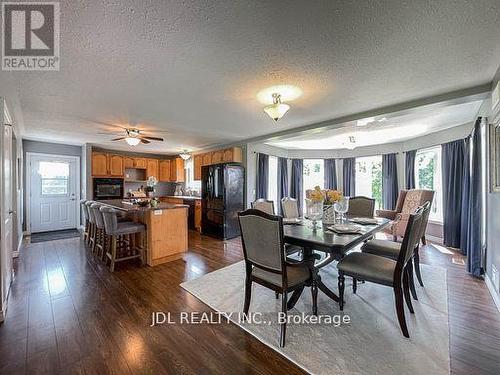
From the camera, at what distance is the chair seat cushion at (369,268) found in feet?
6.41

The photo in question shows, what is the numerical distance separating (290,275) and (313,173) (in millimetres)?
5737

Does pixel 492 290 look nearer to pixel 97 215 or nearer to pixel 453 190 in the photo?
pixel 453 190

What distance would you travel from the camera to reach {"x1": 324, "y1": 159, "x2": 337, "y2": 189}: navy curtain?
6.86 metres

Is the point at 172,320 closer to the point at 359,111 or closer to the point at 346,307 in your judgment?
the point at 346,307

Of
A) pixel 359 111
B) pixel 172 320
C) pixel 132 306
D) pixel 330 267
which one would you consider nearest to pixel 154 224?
pixel 132 306

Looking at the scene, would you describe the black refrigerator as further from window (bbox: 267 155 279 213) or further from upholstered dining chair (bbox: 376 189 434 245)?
upholstered dining chair (bbox: 376 189 434 245)

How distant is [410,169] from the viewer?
536 cm

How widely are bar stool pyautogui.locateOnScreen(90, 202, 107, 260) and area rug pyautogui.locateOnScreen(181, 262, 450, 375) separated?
1841 millimetres

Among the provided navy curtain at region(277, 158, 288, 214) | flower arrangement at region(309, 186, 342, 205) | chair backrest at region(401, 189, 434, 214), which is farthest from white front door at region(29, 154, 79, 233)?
chair backrest at region(401, 189, 434, 214)

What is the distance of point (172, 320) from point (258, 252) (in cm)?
105

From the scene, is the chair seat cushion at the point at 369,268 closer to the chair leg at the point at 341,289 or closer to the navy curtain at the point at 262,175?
the chair leg at the point at 341,289

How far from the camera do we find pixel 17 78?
86.7 inches

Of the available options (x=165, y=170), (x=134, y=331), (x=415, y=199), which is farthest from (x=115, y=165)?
(x=415, y=199)

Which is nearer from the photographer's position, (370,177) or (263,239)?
(263,239)
